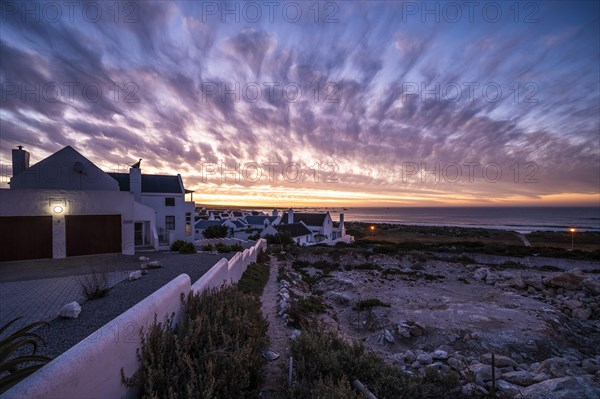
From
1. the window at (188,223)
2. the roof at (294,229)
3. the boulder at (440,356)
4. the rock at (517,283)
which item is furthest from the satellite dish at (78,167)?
the rock at (517,283)

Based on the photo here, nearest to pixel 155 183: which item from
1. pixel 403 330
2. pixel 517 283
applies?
pixel 403 330

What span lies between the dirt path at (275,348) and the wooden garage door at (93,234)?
1007 centimetres

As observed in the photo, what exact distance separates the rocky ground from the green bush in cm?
273

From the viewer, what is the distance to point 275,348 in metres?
5.78

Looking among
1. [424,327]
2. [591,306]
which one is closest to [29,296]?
[424,327]

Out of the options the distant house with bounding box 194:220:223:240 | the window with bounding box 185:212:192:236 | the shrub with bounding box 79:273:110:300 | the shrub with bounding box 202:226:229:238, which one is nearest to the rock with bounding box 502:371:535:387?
the shrub with bounding box 79:273:110:300

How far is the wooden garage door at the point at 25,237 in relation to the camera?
12703 mm

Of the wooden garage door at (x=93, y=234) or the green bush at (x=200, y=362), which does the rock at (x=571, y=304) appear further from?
the wooden garage door at (x=93, y=234)

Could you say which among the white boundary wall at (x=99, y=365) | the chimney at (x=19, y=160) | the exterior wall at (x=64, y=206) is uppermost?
the chimney at (x=19, y=160)

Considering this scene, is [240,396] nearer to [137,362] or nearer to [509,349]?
[137,362]

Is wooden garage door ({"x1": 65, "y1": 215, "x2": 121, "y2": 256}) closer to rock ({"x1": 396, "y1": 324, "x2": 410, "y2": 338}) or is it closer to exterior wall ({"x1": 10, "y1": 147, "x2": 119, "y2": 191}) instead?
exterior wall ({"x1": 10, "y1": 147, "x2": 119, "y2": 191})

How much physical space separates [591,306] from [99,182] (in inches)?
1020

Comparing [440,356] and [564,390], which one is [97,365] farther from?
[440,356]

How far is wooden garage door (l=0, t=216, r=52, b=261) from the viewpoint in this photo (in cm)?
1270
